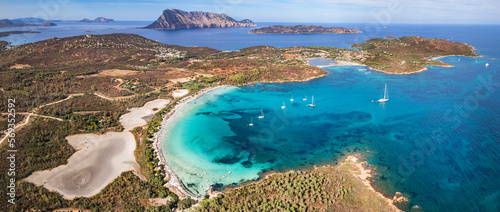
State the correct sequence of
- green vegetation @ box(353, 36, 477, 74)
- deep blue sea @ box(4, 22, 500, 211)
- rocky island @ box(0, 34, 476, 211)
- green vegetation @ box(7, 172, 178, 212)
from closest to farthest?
green vegetation @ box(7, 172, 178, 212)
rocky island @ box(0, 34, 476, 211)
deep blue sea @ box(4, 22, 500, 211)
green vegetation @ box(353, 36, 477, 74)

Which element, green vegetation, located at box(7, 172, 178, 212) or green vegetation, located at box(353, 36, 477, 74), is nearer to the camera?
green vegetation, located at box(7, 172, 178, 212)

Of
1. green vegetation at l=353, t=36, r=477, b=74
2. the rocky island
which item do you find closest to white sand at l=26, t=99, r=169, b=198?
the rocky island

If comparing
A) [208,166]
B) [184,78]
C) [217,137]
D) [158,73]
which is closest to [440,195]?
[208,166]

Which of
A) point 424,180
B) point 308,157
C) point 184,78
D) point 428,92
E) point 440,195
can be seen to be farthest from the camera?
point 184,78

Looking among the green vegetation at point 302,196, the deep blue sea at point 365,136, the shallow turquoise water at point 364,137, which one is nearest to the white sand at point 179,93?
the deep blue sea at point 365,136

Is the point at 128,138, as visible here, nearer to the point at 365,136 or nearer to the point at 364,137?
the point at 364,137

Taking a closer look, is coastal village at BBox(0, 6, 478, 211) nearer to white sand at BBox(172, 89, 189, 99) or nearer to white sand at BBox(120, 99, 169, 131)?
white sand at BBox(120, 99, 169, 131)

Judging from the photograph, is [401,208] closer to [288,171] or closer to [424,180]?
[424,180]
